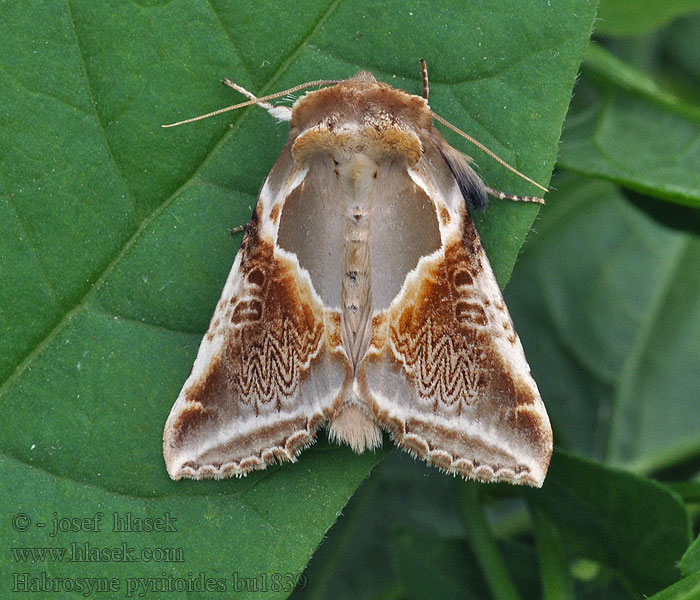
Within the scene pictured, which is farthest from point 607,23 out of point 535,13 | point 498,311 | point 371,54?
point 498,311

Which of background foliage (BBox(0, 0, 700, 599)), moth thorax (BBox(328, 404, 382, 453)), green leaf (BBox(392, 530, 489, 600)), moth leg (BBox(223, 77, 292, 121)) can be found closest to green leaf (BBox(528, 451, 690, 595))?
background foliage (BBox(0, 0, 700, 599))

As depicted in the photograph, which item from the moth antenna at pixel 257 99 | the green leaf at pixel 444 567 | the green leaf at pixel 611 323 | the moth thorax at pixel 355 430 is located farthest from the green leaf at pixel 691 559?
the moth antenna at pixel 257 99

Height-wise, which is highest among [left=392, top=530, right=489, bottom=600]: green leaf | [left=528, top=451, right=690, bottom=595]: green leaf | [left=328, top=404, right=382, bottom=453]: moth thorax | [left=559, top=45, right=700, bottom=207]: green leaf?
[left=559, top=45, right=700, bottom=207]: green leaf

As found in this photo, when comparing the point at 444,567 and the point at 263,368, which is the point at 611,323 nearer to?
the point at 444,567

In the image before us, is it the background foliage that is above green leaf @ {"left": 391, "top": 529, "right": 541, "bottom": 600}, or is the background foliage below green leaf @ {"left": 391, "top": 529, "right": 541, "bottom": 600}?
above

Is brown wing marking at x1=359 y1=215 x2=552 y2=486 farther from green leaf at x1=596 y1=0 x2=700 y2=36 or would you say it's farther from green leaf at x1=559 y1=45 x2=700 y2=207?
green leaf at x1=596 y1=0 x2=700 y2=36

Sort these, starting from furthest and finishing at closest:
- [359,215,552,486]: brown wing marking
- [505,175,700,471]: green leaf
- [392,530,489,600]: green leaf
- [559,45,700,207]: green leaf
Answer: [505,175,700,471]: green leaf
[392,530,489,600]: green leaf
[559,45,700,207]: green leaf
[359,215,552,486]: brown wing marking

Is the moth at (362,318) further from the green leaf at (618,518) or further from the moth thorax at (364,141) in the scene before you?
the green leaf at (618,518)

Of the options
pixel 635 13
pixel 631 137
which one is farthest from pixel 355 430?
pixel 635 13
